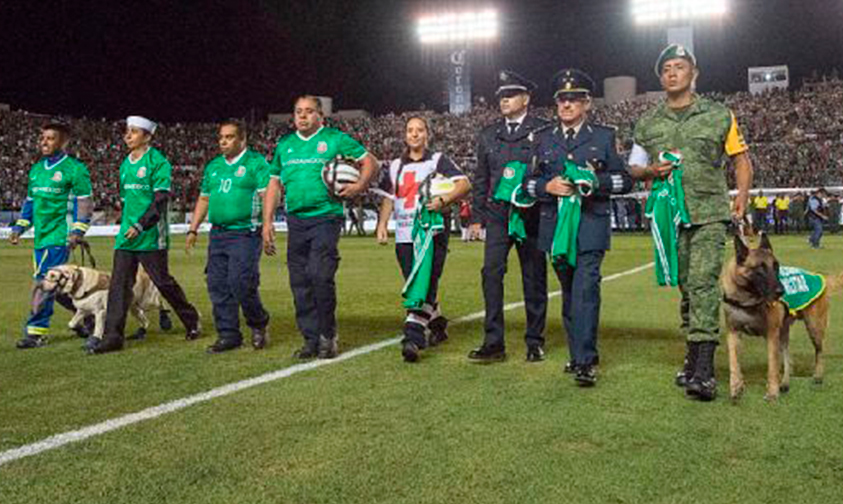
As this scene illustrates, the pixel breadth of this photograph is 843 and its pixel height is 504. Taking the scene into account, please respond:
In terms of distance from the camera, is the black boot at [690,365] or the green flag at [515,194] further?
the green flag at [515,194]

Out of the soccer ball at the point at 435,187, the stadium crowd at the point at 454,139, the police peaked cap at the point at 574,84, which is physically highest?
the stadium crowd at the point at 454,139

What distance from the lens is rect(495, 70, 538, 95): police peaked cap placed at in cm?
643

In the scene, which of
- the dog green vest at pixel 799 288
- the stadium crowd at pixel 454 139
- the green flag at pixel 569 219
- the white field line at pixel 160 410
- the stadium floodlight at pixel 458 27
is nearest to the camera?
the white field line at pixel 160 410

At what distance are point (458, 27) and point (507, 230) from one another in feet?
178

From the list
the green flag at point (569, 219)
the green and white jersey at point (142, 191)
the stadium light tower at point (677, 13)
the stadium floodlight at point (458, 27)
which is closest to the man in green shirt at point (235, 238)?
the green and white jersey at point (142, 191)

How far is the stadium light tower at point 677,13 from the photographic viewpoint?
47.3 metres

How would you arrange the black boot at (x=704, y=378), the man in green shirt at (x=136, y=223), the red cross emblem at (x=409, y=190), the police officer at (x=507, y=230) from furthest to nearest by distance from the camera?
the man in green shirt at (x=136, y=223)
the red cross emblem at (x=409, y=190)
the police officer at (x=507, y=230)
the black boot at (x=704, y=378)

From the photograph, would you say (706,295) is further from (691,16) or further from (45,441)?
(691,16)

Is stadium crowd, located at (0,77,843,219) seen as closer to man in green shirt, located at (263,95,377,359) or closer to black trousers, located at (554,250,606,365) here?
man in green shirt, located at (263,95,377,359)

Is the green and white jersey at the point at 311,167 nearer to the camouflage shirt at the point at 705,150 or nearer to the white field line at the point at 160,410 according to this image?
the white field line at the point at 160,410

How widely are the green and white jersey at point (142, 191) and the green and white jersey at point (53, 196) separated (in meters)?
0.66

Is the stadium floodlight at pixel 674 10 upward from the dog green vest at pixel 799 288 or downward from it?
upward

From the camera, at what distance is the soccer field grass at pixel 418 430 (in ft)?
11.2

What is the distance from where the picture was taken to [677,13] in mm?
48344
